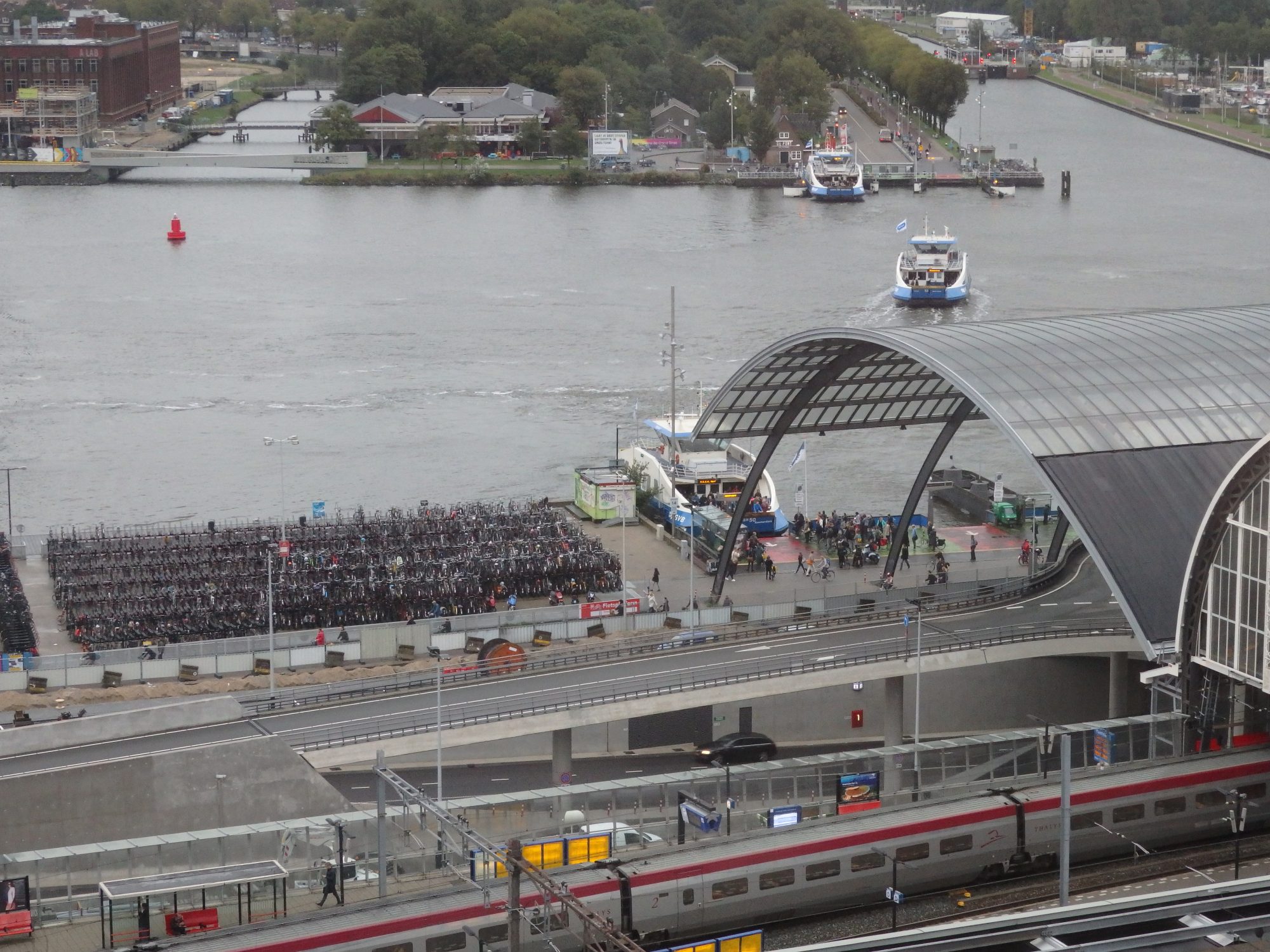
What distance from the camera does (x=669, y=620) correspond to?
3622 cm

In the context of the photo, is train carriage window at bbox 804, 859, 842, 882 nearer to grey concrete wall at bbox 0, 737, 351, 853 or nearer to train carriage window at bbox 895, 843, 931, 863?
train carriage window at bbox 895, 843, 931, 863

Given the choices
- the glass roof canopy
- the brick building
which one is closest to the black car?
the glass roof canopy

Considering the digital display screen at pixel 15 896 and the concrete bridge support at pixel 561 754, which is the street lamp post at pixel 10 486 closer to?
the concrete bridge support at pixel 561 754

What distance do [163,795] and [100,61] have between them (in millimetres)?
114477

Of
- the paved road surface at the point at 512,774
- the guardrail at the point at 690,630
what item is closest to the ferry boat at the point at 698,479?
the guardrail at the point at 690,630

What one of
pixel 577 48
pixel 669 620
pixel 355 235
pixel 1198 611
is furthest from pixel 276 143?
pixel 1198 611

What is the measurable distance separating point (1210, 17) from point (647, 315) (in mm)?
120458

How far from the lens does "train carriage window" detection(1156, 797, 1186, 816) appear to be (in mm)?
25844

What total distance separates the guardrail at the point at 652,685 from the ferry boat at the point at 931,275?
44494 mm

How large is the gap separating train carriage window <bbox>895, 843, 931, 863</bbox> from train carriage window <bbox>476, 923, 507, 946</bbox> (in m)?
4.94

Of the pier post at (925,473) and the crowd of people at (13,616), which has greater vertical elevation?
the pier post at (925,473)

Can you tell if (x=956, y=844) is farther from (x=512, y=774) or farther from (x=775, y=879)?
(x=512, y=774)

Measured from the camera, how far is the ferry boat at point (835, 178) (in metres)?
111

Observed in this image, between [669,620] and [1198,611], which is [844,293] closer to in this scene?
[669,620]
